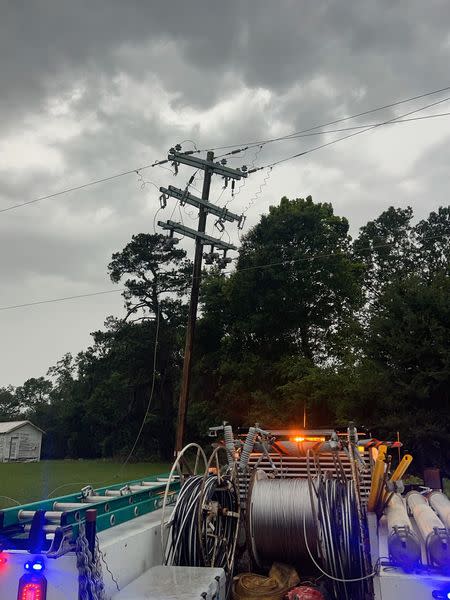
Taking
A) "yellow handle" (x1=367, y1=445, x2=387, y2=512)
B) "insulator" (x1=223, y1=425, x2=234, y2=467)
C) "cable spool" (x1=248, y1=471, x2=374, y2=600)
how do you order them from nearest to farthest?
"yellow handle" (x1=367, y1=445, x2=387, y2=512) → "cable spool" (x1=248, y1=471, x2=374, y2=600) → "insulator" (x1=223, y1=425, x2=234, y2=467)

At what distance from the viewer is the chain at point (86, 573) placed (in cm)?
296

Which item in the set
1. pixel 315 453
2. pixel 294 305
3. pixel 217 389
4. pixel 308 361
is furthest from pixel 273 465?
pixel 217 389

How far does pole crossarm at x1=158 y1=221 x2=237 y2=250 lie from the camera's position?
1628 cm

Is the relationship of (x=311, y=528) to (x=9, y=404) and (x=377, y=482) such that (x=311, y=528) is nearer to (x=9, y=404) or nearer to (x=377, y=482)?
(x=377, y=482)

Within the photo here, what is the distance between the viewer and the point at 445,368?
1873 centimetres

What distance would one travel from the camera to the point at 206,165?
1684cm

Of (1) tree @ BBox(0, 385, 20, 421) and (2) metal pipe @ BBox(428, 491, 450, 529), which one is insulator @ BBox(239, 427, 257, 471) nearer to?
(2) metal pipe @ BBox(428, 491, 450, 529)

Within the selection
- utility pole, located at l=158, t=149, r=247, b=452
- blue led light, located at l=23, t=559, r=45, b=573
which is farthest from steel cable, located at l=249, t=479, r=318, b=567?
utility pole, located at l=158, t=149, r=247, b=452

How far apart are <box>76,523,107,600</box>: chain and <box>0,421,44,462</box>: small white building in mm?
60573

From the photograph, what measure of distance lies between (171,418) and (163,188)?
32.5 meters

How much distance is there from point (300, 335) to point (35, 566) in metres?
31.4

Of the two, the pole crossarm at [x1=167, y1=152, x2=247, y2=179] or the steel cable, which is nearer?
the steel cable

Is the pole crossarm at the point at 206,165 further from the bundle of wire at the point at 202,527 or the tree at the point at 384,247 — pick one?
the tree at the point at 384,247

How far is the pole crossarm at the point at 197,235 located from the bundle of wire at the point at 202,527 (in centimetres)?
1194
